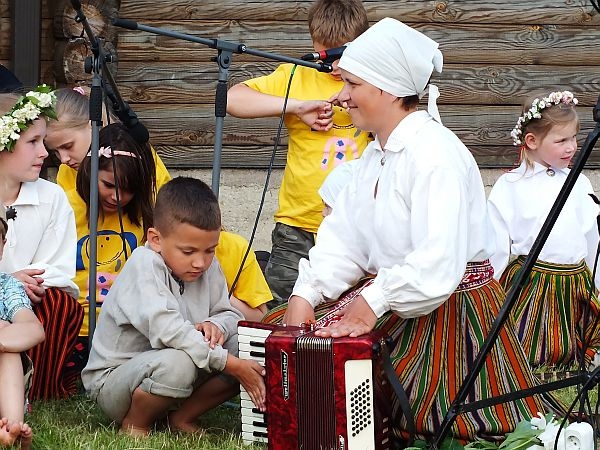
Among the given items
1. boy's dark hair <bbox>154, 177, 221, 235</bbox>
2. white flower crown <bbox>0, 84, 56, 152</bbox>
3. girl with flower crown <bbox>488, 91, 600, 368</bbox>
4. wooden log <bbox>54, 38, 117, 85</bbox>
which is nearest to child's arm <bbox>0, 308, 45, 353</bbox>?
boy's dark hair <bbox>154, 177, 221, 235</bbox>

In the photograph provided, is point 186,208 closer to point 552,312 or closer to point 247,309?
point 247,309

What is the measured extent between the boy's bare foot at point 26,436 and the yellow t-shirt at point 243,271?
118cm

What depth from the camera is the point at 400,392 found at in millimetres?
3848

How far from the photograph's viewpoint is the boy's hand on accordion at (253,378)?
4008 millimetres

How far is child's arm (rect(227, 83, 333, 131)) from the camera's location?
5613mm

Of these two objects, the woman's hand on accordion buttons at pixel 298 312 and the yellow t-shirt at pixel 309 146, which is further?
the yellow t-shirt at pixel 309 146

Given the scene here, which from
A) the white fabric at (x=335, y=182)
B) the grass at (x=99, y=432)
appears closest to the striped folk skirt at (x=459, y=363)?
the grass at (x=99, y=432)

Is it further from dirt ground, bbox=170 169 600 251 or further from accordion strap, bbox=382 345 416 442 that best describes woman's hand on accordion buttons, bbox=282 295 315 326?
dirt ground, bbox=170 169 600 251

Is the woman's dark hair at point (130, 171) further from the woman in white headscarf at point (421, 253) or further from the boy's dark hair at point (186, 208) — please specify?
the woman in white headscarf at point (421, 253)

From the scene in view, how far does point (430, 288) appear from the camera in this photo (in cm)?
379

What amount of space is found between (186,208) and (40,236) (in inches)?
36.7

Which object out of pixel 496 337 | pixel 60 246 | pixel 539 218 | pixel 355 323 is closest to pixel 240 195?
pixel 539 218

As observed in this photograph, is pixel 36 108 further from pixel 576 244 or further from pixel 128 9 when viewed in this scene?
pixel 128 9

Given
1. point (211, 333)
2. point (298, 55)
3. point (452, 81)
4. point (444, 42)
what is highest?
point (444, 42)
